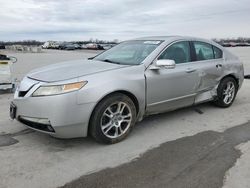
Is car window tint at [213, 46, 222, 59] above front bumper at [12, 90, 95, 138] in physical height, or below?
above

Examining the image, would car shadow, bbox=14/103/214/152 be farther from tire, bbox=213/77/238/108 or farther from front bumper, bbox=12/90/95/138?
tire, bbox=213/77/238/108

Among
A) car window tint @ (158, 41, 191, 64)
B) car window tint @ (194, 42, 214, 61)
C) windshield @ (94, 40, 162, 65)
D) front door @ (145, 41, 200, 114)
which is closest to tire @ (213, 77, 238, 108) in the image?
car window tint @ (194, 42, 214, 61)

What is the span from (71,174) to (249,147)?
8.08ft

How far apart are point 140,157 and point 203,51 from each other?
111 inches

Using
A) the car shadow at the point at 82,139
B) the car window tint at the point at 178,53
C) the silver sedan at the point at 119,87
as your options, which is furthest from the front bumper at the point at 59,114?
the car window tint at the point at 178,53

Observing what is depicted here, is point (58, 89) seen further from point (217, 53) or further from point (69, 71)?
point (217, 53)

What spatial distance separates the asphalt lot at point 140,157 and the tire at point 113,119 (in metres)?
0.14

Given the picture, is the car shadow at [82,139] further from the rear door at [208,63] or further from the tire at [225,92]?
the tire at [225,92]

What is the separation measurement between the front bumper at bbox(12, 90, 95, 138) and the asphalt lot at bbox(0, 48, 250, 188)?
12.0 inches

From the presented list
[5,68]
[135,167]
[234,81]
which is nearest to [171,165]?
[135,167]

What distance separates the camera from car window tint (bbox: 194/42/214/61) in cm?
539

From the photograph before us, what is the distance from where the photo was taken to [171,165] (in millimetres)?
3461

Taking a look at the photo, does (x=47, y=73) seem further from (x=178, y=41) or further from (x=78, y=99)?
(x=178, y=41)

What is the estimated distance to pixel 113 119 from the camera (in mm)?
4098
